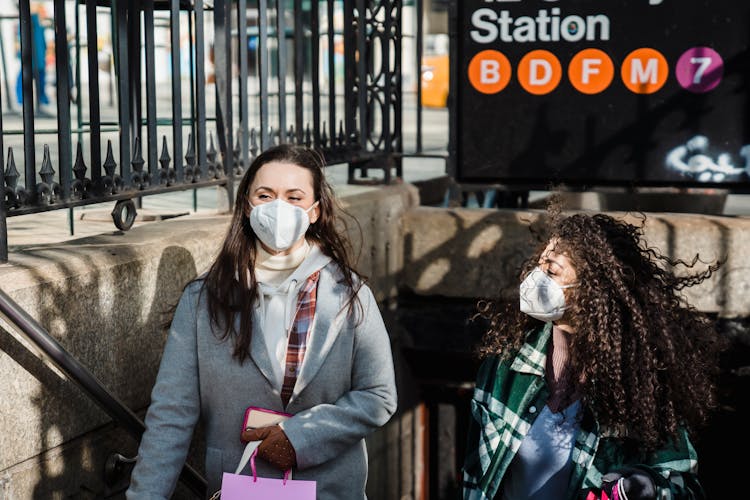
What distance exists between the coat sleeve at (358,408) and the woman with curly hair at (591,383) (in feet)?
1.26

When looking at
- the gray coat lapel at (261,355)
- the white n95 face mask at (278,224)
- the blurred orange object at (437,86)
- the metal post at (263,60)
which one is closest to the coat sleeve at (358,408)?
the gray coat lapel at (261,355)

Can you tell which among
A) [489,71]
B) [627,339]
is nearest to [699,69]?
[489,71]

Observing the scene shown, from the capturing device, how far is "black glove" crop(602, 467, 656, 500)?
2799mm

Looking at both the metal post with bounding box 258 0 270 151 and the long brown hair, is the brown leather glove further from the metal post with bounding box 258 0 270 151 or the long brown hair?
the metal post with bounding box 258 0 270 151

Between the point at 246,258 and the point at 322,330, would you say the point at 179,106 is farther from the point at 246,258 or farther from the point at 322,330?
the point at 322,330

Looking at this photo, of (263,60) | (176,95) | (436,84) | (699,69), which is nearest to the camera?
(176,95)

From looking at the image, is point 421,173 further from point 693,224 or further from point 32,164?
point 32,164

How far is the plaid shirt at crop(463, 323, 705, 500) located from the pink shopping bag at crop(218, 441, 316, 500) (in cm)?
60

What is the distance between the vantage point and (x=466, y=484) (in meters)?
3.20

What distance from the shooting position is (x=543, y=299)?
10.1ft

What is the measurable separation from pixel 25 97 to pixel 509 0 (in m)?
3.02

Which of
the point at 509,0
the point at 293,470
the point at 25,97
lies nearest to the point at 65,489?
the point at 293,470

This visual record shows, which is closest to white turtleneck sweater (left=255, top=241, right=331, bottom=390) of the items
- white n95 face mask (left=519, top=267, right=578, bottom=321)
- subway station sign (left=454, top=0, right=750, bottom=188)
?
white n95 face mask (left=519, top=267, right=578, bottom=321)

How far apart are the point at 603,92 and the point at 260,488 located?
368cm
